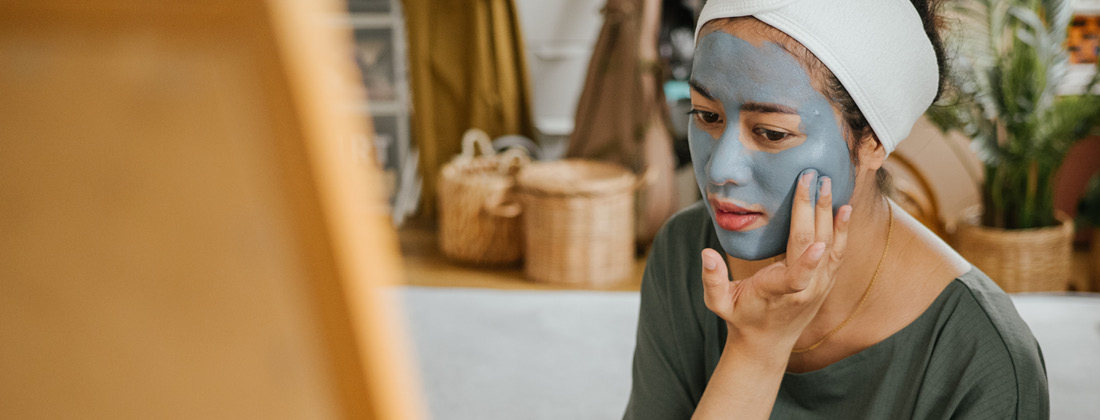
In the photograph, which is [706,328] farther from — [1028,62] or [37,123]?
[1028,62]

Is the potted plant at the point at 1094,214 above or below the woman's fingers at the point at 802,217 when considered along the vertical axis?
below

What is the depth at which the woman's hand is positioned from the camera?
0.84 metres

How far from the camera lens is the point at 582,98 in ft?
10.9

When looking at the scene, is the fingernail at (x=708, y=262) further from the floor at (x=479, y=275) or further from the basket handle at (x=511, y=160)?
the basket handle at (x=511, y=160)

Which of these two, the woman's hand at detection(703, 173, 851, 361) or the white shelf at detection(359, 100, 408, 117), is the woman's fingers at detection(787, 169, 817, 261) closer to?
the woman's hand at detection(703, 173, 851, 361)

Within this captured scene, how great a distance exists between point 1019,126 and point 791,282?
212 cm

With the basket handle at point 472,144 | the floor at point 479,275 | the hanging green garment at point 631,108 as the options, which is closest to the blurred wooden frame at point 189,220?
the floor at point 479,275

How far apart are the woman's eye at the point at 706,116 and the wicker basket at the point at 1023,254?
7.29ft

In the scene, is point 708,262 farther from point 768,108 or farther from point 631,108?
point 631,108

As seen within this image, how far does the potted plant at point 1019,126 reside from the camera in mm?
2545

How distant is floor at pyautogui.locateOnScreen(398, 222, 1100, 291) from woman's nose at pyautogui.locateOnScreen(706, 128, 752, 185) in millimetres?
2298

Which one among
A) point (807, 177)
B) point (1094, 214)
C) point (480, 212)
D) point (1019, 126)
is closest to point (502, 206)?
point (480, 212)

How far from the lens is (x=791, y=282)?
831 mm

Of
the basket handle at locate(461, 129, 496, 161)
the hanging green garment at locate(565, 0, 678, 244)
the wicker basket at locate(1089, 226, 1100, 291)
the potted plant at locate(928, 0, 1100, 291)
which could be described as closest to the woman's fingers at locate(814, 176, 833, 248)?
the potted plant at locate(928, 0, 1100, 291)
